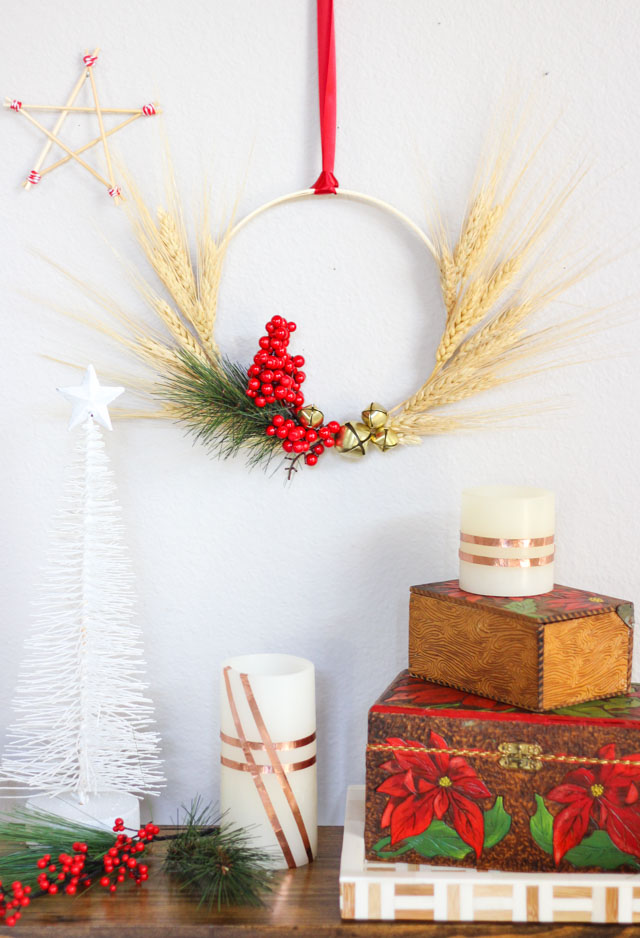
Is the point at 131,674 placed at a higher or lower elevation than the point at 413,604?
lower

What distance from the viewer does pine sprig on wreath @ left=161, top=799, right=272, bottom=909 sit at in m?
0.77

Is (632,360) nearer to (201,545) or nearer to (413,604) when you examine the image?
(413,604)

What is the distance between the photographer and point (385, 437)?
0.95 m

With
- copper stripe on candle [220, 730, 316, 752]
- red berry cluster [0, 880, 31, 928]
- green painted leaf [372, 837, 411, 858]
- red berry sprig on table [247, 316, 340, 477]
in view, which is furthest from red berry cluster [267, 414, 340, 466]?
red berry cluster [0, 880, 31, 928]

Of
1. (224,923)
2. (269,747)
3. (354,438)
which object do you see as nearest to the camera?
(224,923)

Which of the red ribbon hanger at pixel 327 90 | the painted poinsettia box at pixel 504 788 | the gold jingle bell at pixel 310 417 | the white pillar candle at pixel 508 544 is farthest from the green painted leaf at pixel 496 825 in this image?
the red ribbon hanger at pixel 327 90

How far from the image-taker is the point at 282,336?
3.03 feet

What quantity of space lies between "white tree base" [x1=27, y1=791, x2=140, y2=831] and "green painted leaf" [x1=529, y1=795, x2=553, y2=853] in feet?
1.41

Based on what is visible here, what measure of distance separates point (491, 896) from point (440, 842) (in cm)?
6

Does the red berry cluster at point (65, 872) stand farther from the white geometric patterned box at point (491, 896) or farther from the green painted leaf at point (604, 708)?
the green painted leaf at point (604, 708)

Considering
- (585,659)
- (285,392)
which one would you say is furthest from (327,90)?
(585,659)

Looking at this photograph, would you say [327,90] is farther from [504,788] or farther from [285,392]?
[504,788]

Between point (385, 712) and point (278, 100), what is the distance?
714mm

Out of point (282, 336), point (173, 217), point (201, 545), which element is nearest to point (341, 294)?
point (282, 336)
